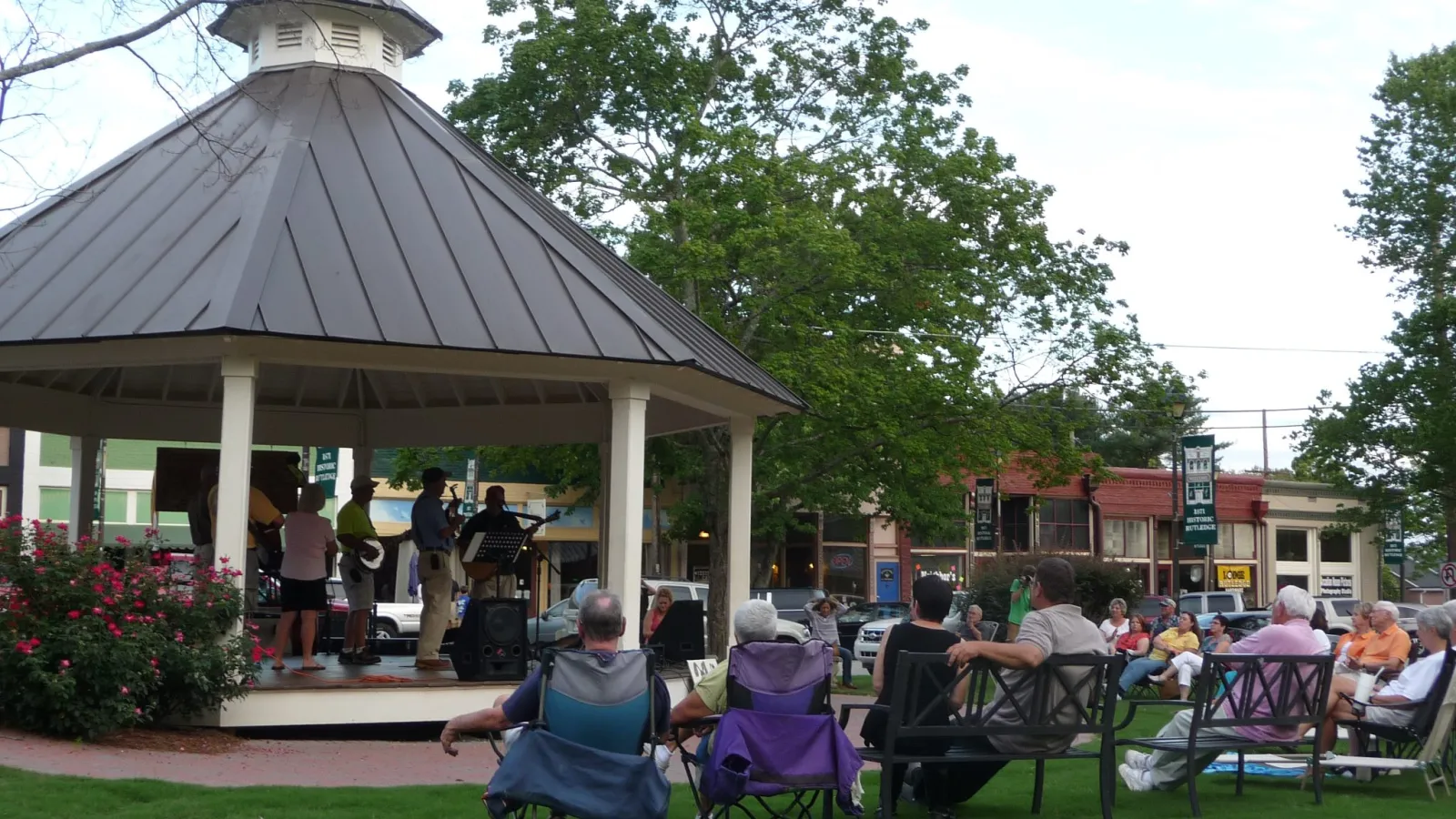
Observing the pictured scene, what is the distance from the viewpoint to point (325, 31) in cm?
1454

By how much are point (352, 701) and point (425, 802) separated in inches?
131

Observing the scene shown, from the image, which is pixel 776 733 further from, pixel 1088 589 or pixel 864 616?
pixel 864 616

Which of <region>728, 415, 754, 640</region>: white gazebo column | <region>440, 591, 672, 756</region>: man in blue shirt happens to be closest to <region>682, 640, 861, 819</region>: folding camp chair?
<region>440, 591, 672, 756</region>: man in blue shirt

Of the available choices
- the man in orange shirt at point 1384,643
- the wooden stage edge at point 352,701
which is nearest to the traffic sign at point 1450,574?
the man in orange shirt at point 1384,643

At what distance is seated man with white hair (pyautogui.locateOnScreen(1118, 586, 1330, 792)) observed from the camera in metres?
8.49

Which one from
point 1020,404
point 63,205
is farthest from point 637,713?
point 1020,404

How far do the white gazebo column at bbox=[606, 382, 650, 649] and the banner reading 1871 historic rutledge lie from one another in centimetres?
1915

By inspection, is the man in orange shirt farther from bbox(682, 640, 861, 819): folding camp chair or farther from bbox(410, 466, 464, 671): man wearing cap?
bbox(410, 466, 464, 671): man wearing cap

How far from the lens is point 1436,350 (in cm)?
3525

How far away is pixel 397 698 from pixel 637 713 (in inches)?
228

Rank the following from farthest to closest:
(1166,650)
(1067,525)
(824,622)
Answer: (1067,525) → (824,622) → (1166,650)

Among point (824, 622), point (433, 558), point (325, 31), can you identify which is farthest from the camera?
point (824, 622)

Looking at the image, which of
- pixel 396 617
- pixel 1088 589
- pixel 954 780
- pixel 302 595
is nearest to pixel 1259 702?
pixel 954 780

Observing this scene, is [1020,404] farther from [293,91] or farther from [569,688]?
[569,688]
